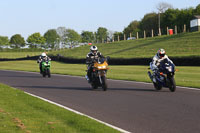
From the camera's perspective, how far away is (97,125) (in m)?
7.18

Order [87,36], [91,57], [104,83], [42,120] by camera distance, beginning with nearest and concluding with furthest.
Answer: [42,120] < [104,83] < [91,57] < [87,36]

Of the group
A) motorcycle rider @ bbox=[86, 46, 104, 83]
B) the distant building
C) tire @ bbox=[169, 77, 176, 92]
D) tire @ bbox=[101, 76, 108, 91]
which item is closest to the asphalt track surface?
tire @ bbox=[169, 77, 176, 92]

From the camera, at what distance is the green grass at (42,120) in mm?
6757

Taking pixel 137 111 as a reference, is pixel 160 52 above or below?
above

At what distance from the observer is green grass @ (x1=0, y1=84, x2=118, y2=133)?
676 cm

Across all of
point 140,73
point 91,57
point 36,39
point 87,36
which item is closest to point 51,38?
point 36,39

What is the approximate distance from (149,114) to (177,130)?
1.85 m

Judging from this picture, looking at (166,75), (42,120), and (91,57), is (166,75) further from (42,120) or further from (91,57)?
(42,120)

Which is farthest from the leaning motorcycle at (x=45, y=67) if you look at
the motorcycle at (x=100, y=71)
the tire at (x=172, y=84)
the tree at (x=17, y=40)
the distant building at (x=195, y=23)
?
the tree at (x=17, y=40)

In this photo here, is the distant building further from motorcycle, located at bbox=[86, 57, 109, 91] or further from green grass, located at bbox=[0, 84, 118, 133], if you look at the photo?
green grass, located at bbox=[0, 84, 118, 133]

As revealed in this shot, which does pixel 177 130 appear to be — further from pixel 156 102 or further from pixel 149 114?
pixel 156 102

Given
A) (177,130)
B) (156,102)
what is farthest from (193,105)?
(177,130)

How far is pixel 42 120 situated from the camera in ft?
25.4

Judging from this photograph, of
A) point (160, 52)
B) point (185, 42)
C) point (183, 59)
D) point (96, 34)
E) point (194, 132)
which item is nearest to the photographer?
point (194, 132)
